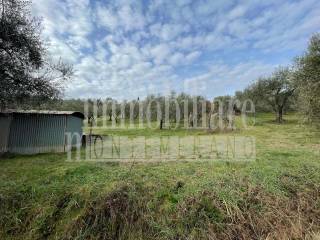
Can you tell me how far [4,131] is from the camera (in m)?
13.1

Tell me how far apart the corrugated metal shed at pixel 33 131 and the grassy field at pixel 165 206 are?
24.1 ft

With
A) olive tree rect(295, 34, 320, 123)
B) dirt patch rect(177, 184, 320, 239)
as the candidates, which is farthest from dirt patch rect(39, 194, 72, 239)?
olive tree rect(295, 34, 320, 123)

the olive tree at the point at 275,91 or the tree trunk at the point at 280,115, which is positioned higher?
the olive tree at the point at 275,91

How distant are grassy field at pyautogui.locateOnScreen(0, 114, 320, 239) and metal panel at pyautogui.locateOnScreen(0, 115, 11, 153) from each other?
24.2 ft

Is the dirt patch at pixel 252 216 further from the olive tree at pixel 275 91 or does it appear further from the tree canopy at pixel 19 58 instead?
the olive tree at pixel 275 91

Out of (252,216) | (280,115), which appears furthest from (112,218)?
(280,115)

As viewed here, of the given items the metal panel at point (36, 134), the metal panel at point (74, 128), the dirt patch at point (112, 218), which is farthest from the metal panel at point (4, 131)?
the dirt patch at point (112, 218)

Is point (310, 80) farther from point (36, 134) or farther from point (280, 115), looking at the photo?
point (280, 115)

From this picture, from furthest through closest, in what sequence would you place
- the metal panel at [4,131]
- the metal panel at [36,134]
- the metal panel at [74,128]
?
the metal panel at [74,128]
the metal panel at [36,134]
the metal panel at [4,131]

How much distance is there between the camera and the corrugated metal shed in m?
13.2

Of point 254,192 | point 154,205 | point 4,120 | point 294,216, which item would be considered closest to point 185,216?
point 154,205

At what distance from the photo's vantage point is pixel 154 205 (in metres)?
5.88

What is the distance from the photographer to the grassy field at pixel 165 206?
208 inches

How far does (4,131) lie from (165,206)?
460 inches
